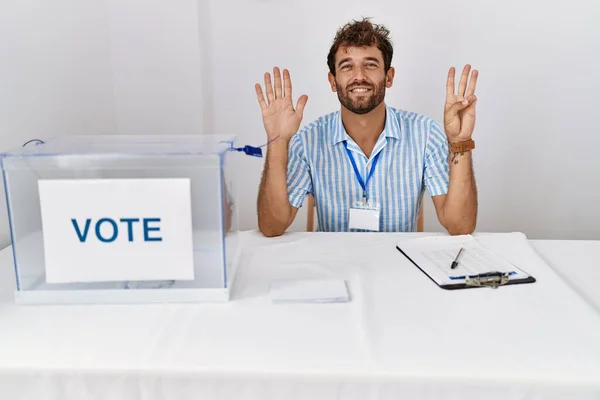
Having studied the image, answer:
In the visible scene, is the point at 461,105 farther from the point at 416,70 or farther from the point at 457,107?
the point at 416,70

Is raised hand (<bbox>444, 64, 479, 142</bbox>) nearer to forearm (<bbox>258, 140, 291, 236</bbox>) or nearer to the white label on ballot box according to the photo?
forearm (<bbox>258, 140, 291, 236</bbox>)

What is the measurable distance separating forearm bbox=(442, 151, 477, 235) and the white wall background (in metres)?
0.99

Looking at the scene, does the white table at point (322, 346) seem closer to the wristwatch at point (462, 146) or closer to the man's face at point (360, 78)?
the wristwatch at point (462, 146)

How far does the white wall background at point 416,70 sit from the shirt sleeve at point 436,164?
795mm

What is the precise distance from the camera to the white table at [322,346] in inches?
32.9

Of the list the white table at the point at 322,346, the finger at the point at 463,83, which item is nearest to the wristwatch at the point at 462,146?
the finger at the point at 463,83

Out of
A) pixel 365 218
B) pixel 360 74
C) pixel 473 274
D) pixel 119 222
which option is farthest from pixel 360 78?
pixel 119 222

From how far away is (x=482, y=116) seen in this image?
8.47ft

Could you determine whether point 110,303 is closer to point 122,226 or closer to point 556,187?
point 122,226

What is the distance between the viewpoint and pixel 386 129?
1849mm

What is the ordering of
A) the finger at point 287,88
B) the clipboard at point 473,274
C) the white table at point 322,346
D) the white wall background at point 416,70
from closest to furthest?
the white table at point 322,346
the clipboard at point 473,274
the finger at point 287,88
the white wall background at point 416,70

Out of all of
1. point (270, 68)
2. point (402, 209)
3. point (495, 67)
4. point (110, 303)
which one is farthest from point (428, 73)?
point (110, 303)

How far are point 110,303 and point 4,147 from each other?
2.47 ft

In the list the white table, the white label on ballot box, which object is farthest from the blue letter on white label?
the white table
